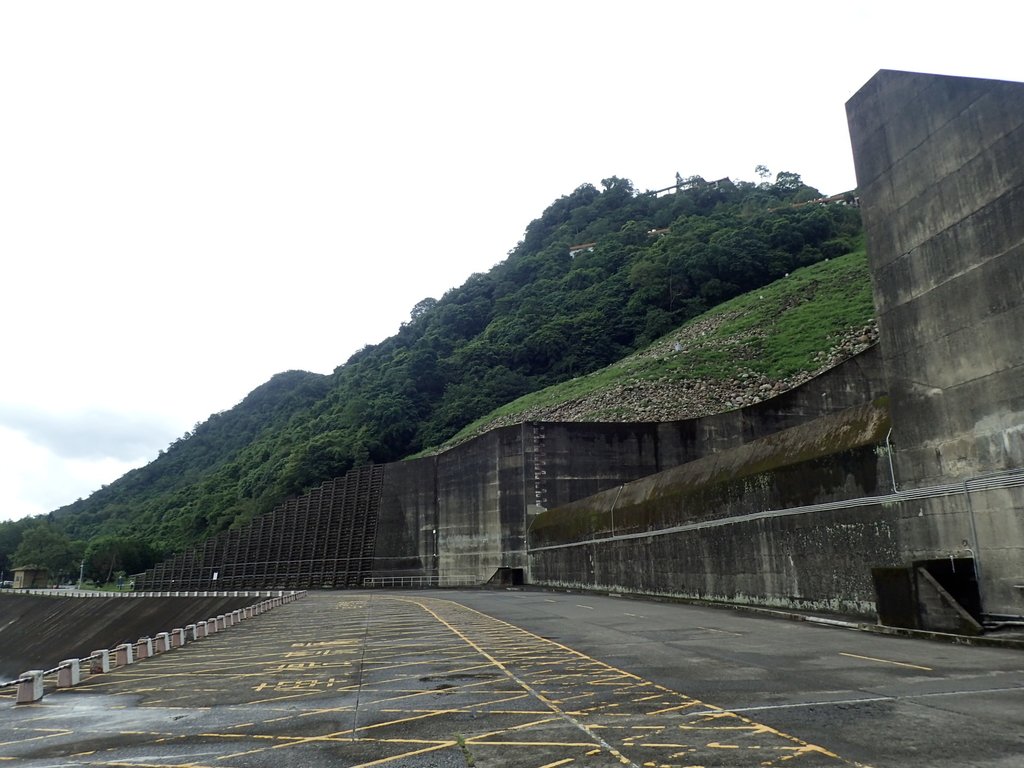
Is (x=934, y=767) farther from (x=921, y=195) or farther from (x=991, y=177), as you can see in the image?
(x=921, y=195)

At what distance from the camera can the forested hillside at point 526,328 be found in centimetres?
8700

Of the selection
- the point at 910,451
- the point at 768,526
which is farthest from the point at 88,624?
the point at 910,451

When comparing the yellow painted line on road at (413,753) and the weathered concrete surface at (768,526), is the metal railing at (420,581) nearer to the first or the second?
the weathered concrete surface at (768,526)

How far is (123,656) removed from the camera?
15.1m

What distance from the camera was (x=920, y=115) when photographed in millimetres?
14539

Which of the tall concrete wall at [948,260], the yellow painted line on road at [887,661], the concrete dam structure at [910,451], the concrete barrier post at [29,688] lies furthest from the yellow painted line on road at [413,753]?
the tall concrete wall at [948,260]

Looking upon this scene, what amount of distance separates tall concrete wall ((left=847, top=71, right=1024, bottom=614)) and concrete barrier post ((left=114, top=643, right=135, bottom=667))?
16995mm

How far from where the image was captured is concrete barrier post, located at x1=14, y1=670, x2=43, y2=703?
1120 cm

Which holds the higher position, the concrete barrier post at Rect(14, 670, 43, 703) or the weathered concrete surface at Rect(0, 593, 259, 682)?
the concrete barrier post at Rect(14, 670, 43, 703)

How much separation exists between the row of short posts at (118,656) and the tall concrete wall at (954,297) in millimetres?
16253

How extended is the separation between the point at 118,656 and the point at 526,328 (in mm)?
86463

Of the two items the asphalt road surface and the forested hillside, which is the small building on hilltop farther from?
the asphalt road surface

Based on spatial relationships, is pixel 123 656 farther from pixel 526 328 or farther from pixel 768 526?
pixel 526 328

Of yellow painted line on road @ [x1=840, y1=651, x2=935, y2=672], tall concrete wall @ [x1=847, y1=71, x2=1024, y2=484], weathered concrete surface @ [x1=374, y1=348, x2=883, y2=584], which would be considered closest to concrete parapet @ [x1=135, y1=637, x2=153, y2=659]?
yellow painted line on road @ [x1=840, y1=651, x2=935, y2=672]
